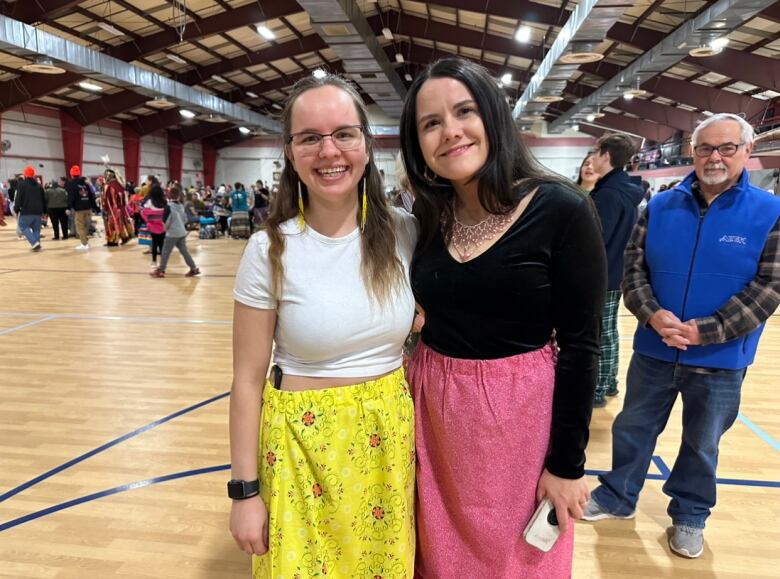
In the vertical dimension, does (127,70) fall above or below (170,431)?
above

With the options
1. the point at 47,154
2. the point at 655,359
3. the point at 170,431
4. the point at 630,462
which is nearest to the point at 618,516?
the point at 630,462

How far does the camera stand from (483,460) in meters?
A: 1.12

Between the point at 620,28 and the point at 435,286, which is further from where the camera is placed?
the point at 620,28

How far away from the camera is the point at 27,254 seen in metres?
10.2

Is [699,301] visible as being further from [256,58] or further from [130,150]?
[130,150]

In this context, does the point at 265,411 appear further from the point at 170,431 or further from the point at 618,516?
the point at 170,431

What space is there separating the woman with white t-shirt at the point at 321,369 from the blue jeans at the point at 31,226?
461 inches

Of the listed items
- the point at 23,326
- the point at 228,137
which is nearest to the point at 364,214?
the point at 23,326

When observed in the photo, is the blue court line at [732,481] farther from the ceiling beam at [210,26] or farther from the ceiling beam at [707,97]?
the ceiling beam at [707,97]

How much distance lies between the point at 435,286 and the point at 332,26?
9.64m

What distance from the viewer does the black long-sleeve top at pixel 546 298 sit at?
1.03m

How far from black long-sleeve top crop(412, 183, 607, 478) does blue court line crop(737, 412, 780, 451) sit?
8.50 feet

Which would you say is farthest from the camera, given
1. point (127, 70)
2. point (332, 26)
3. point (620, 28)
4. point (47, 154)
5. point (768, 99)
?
point (47, 154)

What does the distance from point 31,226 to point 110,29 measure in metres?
5.02
